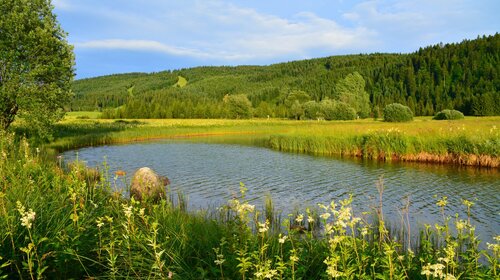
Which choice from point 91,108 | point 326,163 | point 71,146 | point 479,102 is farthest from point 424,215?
point 91,108

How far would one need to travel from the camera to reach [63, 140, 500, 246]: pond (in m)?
13.0

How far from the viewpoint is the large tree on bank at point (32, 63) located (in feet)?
65.6

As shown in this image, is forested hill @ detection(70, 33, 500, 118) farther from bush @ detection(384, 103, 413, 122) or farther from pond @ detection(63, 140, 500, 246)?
pond @ detection(63, 140, 500, 246)

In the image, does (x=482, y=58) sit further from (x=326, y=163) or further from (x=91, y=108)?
(x=91, y=108)

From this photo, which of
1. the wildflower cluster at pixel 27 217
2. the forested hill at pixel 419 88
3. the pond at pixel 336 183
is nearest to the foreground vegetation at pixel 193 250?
the wildflower cluster at pixel 27 217

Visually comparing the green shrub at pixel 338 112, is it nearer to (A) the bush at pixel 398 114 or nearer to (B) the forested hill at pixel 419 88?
(B) the forested hill at pixel 419 88

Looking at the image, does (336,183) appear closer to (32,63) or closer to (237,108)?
(32,63)

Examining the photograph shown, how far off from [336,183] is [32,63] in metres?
17.9

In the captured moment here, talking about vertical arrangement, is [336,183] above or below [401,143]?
below

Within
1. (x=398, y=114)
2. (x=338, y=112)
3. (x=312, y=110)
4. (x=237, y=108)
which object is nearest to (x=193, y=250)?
(x=398, y=114)

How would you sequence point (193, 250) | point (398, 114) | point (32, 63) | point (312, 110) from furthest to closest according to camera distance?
point (312, 110) → point (398, 114) → point (32, 63) → point (193, 250)

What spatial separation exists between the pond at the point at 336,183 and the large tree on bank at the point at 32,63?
17.4 ft

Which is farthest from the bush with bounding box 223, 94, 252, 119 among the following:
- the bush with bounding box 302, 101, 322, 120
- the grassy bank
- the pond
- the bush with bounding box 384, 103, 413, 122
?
the pond

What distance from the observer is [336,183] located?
718 inches
